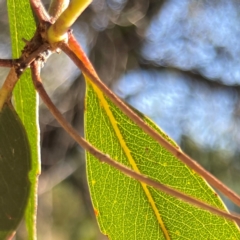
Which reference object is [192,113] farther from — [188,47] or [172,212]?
[172,212]

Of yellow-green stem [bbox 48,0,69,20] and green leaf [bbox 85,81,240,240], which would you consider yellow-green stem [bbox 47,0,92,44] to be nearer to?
yellow-green stem [bbox 48,0,69,20]

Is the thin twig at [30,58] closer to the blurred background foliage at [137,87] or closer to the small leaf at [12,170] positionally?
the small leaf at [12,170]

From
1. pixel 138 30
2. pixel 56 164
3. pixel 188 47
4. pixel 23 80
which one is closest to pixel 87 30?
pixel 138 30

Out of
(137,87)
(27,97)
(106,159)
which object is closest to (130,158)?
(27,97)

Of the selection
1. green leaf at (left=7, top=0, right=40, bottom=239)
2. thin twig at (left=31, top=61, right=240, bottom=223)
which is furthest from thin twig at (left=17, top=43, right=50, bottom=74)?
green leaf at (left=7, top=0, right=40, bottom=239)

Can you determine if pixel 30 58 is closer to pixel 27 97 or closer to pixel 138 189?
pixel 27 97

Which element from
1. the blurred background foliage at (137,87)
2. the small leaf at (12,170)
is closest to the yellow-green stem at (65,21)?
the small leaf at (12,170)
